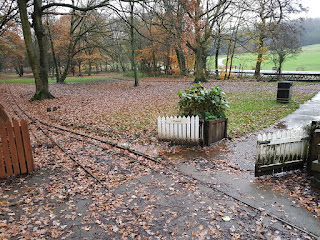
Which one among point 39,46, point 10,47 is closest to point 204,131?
point 39,46

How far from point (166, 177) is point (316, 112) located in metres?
9.79

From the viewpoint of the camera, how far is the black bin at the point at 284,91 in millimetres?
13491

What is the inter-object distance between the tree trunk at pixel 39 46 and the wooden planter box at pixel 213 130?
14.1 metres

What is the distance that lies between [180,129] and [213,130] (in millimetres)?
1052

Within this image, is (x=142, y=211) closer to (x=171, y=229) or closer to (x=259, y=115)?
(x=171, y=229)

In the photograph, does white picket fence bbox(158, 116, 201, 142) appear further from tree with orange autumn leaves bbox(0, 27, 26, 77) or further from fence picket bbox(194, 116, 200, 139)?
tree with orange autumn leaves bbox(0, 27, 26, 77)

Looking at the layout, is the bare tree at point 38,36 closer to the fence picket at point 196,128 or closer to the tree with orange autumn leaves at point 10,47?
the fence picket at point 196,128

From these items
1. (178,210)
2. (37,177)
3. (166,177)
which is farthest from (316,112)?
(37,177)

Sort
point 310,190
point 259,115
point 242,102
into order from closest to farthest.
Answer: point 310,190, point 259,115, point 242,102

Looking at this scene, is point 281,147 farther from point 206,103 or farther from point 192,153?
point 206,103

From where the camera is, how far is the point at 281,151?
17.4 feet

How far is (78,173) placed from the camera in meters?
5.70

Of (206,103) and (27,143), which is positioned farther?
(206,103)

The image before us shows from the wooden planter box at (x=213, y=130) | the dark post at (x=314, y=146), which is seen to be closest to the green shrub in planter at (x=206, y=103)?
the wooden planter box at (x=213, y=130)
